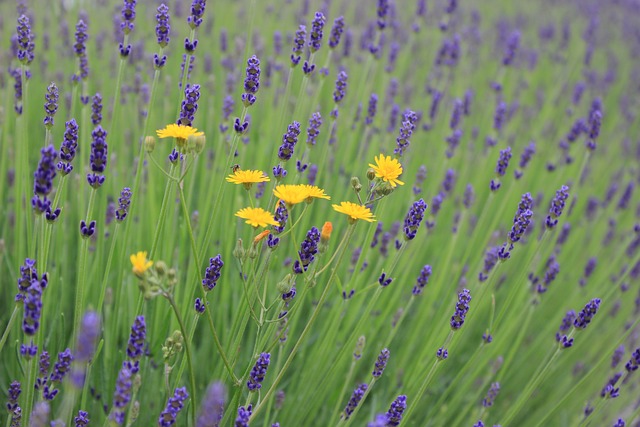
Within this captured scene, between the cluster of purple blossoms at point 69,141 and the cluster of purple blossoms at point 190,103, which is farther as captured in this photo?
the cluster of purple blossoms at point 190,103

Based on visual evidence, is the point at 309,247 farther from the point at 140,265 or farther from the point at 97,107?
the point at 97,107

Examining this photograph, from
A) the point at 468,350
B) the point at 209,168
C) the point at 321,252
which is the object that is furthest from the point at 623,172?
the point at 321,252

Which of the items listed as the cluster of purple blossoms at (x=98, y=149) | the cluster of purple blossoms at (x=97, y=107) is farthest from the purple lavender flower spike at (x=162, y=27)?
the cluster of purple blossoms at (x=98, y=149)

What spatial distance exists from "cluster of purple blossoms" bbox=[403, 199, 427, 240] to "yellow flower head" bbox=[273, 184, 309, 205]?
381mm

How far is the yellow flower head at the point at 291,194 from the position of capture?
4.89 feet

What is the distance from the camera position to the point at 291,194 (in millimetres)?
1515

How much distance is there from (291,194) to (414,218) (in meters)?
0.44

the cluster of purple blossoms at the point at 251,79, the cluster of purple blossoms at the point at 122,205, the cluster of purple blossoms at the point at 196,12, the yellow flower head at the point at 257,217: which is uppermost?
the cluster of purple blossoms at the point at 196,12

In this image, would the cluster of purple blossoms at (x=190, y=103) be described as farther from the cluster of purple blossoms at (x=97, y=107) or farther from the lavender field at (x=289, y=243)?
the cluster of purple blossoms at (x=97, y=107)

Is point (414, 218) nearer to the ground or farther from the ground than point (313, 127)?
nearer to the ground

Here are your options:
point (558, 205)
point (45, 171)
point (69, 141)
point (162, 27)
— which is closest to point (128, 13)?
point (162, 27)

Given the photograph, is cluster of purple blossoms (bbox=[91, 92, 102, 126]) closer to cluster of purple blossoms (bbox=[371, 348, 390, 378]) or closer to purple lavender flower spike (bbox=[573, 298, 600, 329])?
cluster of purple blossoms (bbox=[371, 348, 390, 378])

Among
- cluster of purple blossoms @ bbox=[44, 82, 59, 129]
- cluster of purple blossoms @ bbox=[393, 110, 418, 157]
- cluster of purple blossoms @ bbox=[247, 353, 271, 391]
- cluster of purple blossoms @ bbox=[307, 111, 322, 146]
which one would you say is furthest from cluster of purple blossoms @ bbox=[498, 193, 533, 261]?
cluster of purple blossoms @ bbox=[44, 82, 59, 129]

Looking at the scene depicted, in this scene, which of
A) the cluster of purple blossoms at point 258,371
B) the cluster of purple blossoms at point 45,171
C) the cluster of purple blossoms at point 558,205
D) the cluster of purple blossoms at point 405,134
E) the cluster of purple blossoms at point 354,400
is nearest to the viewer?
the cluster of purple blossoms at point 45,171
